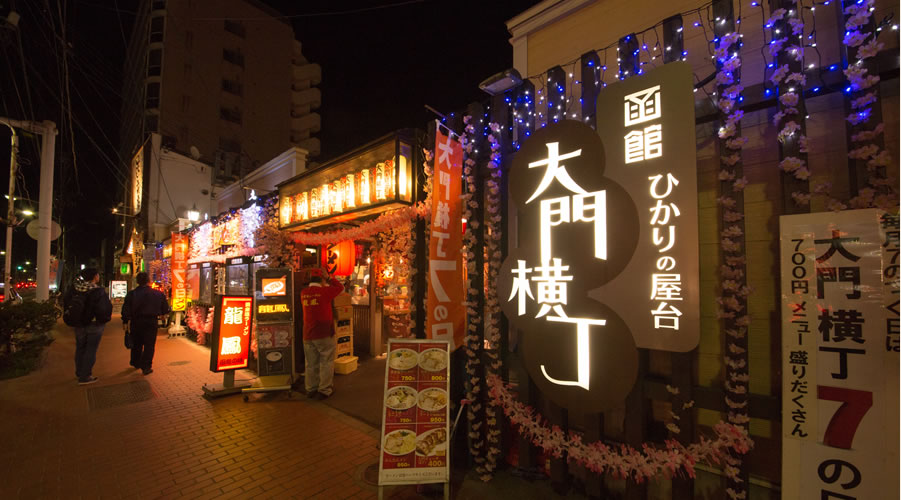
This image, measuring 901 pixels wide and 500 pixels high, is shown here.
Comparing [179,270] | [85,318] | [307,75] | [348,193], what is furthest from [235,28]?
[348,193]

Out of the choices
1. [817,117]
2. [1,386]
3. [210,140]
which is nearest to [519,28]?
[817,117]

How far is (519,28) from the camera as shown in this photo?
5.79 metres

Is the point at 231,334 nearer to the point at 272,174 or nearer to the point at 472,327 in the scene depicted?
the point at 472,327

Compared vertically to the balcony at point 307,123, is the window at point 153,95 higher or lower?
lower

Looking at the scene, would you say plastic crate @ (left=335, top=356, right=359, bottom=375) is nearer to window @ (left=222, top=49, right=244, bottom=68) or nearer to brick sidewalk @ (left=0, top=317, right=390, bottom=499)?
brick sidewalk @ (left=0, top=317, right=390, bottom=499)

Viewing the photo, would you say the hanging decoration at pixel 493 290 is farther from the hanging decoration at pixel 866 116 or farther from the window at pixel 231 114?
the window at pixel 231 114

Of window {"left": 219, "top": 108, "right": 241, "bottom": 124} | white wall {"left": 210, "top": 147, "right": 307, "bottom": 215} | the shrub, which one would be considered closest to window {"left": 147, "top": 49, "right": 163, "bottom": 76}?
window {"left": 219, "top": 108, "right": 241, "bottom": 124}

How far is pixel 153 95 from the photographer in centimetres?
2489

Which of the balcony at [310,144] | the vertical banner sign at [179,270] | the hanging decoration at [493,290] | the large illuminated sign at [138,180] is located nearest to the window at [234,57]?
the balcony at [310,144]

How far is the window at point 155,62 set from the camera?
25250mm

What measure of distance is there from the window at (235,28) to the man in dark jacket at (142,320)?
29973 mm

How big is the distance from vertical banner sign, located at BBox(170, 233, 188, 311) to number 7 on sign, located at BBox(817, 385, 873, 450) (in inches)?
634

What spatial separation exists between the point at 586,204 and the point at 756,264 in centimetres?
145

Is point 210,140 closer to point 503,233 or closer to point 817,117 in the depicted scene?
point 503,233
